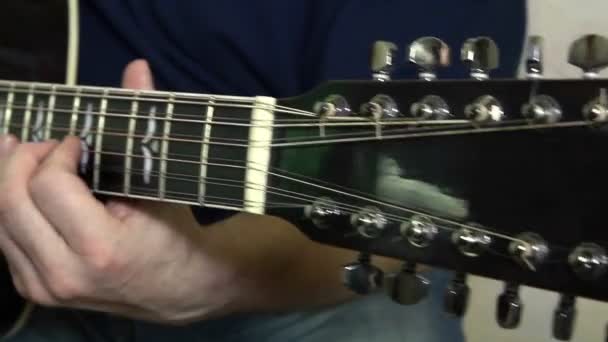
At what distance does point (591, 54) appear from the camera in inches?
17.4

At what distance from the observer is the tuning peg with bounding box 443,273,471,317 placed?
0.50 metres

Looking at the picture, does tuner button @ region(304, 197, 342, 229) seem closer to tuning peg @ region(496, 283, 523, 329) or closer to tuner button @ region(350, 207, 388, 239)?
tuner button @ region(350, 207, 388, 239)

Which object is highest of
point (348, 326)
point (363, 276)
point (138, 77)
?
point (138, 77)

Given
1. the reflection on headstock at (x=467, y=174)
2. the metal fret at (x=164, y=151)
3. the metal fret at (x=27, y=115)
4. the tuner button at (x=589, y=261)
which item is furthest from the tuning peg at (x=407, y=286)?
the metal fret at (x=27, y=115)

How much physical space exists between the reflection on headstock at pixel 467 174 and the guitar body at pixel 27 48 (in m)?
0.42

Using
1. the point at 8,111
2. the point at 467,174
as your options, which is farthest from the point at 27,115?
the point at 467,174

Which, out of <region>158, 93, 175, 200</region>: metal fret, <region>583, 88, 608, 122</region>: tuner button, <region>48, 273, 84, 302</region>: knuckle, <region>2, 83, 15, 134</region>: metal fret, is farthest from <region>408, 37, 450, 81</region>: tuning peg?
<region>2, 83, 15, 134</region>: metal fret

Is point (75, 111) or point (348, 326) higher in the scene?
point (75, 111)

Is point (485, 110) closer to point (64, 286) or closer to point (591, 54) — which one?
point (591, 54)

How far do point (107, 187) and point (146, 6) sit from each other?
0.29 metres

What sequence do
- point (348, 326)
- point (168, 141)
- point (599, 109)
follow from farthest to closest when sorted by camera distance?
point (348, 326)
point (168, 141)
point (599, 109)

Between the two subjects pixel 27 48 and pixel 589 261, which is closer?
pixel 589 261

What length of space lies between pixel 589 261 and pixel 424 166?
121 millimetres

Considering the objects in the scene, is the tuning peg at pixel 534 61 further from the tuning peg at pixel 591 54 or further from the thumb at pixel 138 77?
the thumb at pixel 138 77
